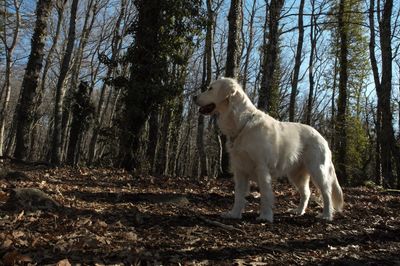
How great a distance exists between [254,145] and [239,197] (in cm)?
84

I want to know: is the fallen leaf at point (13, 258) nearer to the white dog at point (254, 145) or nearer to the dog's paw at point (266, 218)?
the white dog at point (254, 145)

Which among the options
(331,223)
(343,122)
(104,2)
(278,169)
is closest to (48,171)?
(278,169)

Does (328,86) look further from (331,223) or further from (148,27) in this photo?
(331,223)

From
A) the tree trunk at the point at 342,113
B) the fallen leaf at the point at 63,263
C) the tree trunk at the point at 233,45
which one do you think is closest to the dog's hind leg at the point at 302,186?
the tree trunk at the point at 233,45

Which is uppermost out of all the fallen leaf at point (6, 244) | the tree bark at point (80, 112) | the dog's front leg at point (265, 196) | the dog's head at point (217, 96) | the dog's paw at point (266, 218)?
the tree bark at point (80, 112)

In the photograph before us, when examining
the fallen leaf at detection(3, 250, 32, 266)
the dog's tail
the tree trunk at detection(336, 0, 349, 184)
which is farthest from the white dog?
the tree trunk at detection(336, 0, 349, 184)

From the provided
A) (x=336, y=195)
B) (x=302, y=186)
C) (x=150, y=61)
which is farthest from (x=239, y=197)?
(x=150, y=61)

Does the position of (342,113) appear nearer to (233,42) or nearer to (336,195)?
(233,42)

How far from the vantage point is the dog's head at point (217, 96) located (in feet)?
20.1

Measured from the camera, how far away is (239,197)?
616 cm

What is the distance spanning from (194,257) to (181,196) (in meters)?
3.16

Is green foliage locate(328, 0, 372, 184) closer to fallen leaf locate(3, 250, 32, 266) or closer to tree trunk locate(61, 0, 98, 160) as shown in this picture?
tree trunk locate(61, 0, 98, 160)

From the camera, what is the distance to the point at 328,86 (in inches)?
1179

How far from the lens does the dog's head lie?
6.13 m
